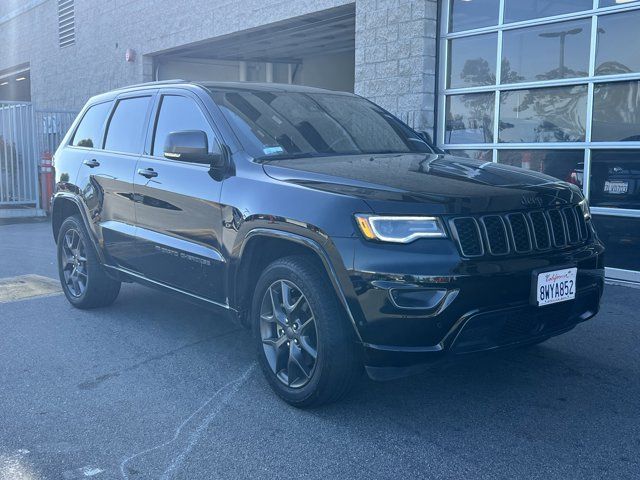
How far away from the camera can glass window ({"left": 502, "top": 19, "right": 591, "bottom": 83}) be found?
7930 millimetres

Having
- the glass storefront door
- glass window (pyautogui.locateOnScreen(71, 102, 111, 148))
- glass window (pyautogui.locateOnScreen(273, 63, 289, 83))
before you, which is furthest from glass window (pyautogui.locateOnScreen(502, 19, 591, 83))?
glass window (pyautogui.locateOnScreen(273, 63, 289, 83))

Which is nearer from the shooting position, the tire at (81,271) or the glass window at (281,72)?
the tire at (81,271)

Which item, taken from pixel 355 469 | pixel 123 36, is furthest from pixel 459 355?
pixel 123 36

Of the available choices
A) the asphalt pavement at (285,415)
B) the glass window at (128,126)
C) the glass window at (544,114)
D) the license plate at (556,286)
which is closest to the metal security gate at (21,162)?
the glass window at (128,126)

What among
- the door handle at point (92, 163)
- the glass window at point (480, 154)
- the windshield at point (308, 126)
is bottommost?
the door handle at point (92, 163)

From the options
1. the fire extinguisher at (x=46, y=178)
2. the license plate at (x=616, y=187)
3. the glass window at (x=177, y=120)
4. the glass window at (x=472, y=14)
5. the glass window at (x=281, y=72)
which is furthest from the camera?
the glass window at (x=281, y=72)

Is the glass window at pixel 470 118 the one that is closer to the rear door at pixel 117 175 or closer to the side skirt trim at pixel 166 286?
the rear door at pixel 117 175

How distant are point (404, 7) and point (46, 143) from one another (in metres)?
9.77

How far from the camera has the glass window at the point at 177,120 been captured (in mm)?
4773

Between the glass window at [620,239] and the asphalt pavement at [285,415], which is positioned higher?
the glass window at [620,239]

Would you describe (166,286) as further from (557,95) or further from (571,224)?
(557,95)

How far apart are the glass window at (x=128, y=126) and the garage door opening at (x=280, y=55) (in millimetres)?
6987

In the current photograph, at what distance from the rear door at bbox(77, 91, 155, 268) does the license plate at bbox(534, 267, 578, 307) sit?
2992 millimetres

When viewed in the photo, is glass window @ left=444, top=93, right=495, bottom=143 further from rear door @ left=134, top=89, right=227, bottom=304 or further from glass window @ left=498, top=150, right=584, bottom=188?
rear door @ left=134, top=89, right=227, bottom=304
